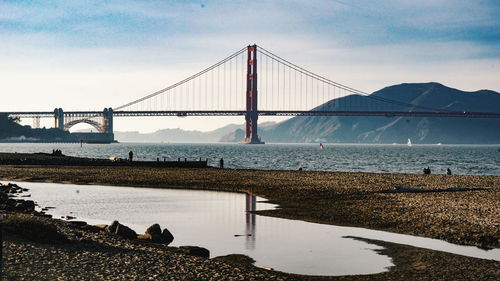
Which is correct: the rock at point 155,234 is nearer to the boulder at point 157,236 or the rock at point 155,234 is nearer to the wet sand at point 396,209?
the boulder at point 157,236

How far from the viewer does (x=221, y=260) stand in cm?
1298

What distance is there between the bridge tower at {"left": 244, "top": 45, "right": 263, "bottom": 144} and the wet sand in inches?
4586

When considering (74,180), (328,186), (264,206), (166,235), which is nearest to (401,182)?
(328,186)

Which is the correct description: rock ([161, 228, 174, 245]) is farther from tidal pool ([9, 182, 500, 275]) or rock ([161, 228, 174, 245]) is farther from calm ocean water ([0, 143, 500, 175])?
calm ocean water ([0, 143, 500, 175])

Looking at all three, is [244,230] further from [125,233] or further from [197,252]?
[197,252]

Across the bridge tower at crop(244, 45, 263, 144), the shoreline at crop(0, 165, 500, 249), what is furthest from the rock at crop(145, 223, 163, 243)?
the bridge tower at crop(244, 45, 263, 144)

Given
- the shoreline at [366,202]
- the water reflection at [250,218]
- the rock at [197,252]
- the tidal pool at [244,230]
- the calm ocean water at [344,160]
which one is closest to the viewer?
the rock at [197,252]

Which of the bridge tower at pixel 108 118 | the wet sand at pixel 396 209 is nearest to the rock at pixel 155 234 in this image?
the wet sand at pixel 396 209

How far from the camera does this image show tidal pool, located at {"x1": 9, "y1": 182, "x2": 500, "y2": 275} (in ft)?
44.6

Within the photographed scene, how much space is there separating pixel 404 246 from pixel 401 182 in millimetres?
22202

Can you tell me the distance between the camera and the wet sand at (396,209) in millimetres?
12641

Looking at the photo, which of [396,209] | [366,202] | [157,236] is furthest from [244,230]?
[366,202]

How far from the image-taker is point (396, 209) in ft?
72.8

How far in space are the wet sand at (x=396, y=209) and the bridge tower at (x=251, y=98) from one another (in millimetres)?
116481
